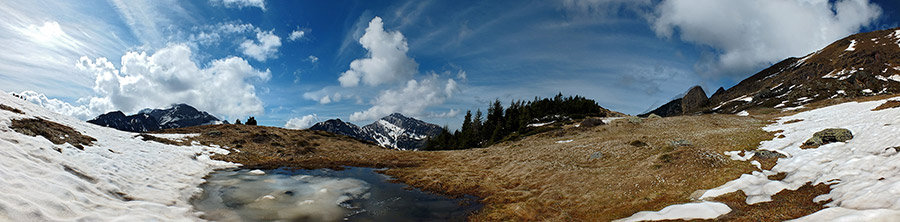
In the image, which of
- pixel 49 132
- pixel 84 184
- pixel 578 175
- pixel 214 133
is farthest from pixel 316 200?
pixel 214 133

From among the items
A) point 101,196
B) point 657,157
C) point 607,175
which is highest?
point 657,157

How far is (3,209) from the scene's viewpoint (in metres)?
7.63

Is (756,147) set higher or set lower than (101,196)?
higher

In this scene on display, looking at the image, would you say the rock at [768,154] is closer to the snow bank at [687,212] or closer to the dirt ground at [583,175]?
the dirt ground at [583,175]

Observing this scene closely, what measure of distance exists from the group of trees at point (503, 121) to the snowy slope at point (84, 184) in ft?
208

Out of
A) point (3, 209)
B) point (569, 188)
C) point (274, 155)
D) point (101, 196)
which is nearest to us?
point (3, 209)

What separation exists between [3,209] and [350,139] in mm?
59577

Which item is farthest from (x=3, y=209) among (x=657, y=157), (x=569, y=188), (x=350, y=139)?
(x=350, y=139)

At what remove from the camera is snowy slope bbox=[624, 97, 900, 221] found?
8.62m

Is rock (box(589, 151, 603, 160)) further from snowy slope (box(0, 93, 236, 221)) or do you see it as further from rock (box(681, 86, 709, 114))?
rock (box(681, 86, 709, 114))

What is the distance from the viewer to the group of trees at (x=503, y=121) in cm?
8469

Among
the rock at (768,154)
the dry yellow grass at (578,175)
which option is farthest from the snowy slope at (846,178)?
the dry yellow grass at (578,175)

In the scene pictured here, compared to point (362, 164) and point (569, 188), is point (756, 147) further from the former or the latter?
point (362, 164)

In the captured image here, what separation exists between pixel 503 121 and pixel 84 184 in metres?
90.1
